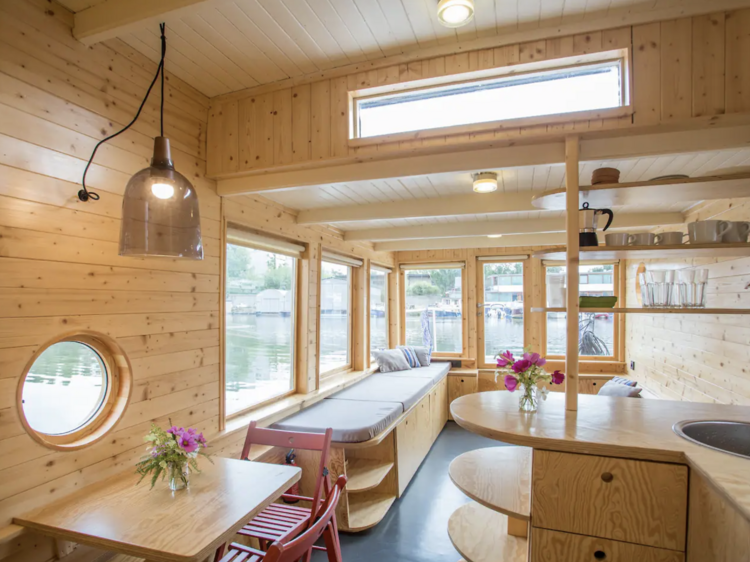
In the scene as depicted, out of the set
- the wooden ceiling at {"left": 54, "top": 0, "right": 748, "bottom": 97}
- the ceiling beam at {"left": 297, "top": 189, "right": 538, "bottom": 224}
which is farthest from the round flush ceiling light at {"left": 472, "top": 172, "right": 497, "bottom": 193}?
the wooden ceiling at {"left": 54, "top": 0, "right": 748, "bottom": 97}

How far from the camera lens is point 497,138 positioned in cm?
189

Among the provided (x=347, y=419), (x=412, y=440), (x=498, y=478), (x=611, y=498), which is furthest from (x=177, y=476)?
(x=412, y=440)

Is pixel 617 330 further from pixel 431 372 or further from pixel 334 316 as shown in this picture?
pixel 334 316

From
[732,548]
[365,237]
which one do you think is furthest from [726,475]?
[365,237]

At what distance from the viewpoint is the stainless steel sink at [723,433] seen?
67.5 inches

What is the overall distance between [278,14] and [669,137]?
171 centimetres

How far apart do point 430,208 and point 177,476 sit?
7.91ft

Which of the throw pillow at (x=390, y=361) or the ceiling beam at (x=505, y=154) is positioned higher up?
the ceiling beam at (x=505, y=154)

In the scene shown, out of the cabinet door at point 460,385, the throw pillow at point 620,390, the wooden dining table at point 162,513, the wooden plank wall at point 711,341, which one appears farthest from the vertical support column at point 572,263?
the cabinet door at point 460,385

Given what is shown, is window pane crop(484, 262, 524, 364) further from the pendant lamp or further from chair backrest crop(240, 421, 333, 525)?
the pendant lamp

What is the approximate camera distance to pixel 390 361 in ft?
17.2

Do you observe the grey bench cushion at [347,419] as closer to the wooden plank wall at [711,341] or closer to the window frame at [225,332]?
the window frame at [225,332]

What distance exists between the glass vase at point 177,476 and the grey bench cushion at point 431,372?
333 cm

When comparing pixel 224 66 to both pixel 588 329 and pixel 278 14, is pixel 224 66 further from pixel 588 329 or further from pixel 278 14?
pixel 588 329
